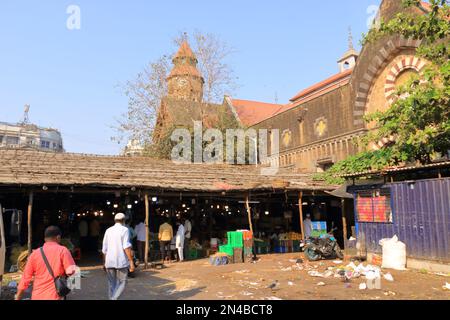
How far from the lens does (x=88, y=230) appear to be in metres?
18.4

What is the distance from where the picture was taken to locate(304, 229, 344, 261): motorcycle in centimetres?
1403

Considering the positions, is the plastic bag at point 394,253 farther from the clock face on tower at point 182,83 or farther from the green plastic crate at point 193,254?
the clock face on tower at point 182,83

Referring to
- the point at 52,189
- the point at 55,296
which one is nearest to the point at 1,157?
the point at 52,189

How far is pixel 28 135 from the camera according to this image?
62.1 metres

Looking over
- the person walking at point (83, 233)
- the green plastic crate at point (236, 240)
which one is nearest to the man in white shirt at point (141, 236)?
the green plastic crate at point (236, 240)

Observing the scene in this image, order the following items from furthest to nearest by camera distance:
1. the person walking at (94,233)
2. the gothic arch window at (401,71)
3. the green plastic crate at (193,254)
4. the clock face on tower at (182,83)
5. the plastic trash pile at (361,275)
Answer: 1. the clock face on tower at (182,83)
2. the gothic arch window at (401,71)
3. the person walking at (94,233)
4. the green plastic crate at (193,254)
5. the plastic trash pile at (361,275)

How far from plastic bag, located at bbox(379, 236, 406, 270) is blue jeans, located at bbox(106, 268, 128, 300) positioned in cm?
887

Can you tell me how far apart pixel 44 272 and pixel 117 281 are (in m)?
2.38

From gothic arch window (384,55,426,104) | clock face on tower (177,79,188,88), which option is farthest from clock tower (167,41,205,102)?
gothic arch window (384,55,426,104)

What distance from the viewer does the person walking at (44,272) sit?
14.5 feet

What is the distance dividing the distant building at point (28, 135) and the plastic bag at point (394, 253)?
182 ft

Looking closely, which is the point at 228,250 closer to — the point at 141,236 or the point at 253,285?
the point at 141,236

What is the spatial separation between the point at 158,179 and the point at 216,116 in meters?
17.8

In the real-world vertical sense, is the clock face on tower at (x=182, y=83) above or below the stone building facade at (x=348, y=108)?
above
